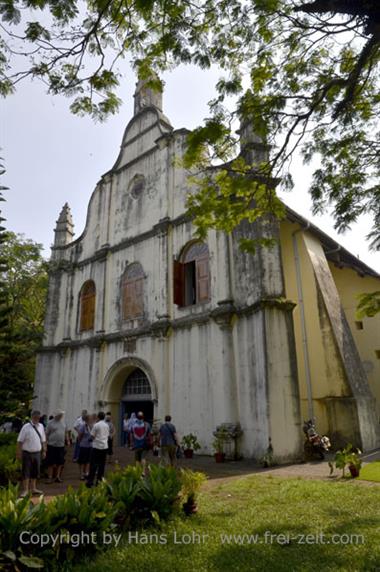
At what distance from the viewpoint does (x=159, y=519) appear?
15.6 feet

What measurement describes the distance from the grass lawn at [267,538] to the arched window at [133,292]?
9.14 m

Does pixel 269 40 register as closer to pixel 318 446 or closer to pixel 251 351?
pixel 251 351

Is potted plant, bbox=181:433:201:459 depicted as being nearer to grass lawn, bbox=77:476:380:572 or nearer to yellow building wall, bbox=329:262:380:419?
grass lawn, bbox=77:476:380:572

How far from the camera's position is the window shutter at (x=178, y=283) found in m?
13.3

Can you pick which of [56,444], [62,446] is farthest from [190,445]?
[56,444]

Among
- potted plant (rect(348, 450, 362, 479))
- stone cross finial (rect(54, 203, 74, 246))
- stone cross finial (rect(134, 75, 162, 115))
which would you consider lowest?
potted plant (rect(348, 450, 362, 479))

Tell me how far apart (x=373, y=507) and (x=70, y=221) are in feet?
60.9

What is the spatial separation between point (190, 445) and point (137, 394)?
397 centimetres

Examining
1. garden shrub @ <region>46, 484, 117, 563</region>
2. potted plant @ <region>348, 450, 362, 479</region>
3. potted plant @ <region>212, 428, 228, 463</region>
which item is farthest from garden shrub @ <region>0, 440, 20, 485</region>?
potted plant @ <region>348, 450, 362, 479</region>

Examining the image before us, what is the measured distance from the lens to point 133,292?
15289mm

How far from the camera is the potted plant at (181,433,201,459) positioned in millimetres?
11289

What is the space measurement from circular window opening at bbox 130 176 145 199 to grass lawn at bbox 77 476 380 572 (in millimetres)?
12772

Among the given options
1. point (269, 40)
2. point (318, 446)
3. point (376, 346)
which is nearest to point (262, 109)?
point (269, 40)

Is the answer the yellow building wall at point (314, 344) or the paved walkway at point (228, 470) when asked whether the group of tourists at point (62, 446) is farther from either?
the yellow building wall at point (314, 344)
